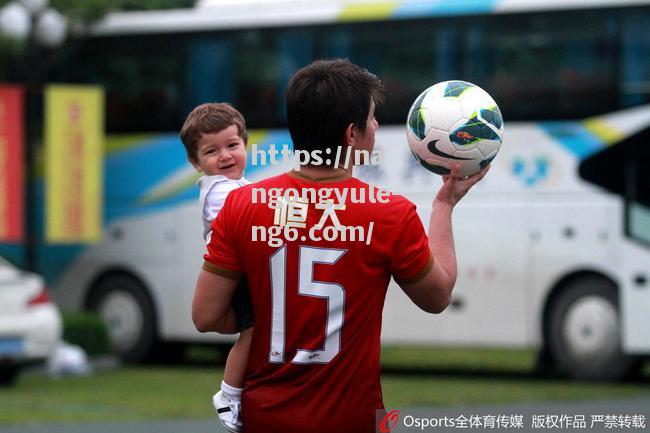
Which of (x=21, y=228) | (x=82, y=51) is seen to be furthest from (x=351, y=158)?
(x=82, y=51)

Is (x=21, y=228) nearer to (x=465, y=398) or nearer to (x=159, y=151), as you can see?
(x=159, y=151)

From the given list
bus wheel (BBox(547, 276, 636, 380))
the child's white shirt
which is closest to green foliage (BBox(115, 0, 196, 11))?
bus wheel (BBox(547, 276, 636, 380))

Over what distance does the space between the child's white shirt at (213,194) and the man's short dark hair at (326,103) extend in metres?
0.64

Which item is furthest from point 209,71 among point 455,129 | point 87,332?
point 455,129

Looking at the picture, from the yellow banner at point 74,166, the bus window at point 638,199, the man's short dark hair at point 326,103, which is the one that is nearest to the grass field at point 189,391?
the bus window at point 638,199

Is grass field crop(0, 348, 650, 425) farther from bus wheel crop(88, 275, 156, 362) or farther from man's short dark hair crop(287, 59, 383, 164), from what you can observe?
man's short dark hair crop(287, 59, 383, 164)

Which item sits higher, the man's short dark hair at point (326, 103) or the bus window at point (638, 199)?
the man's short dark hair at point (326, 103)

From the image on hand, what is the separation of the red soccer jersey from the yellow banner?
13.6 meters

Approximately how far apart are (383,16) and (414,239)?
1250 centimetres

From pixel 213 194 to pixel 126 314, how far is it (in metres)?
13.7

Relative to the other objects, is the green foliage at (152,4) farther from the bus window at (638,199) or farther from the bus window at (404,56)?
the bus window at (638,199)

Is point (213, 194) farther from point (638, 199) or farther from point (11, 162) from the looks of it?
point (11, 162)

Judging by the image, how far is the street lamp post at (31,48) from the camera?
16188mm

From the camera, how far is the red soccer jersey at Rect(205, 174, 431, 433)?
388 centimetres
